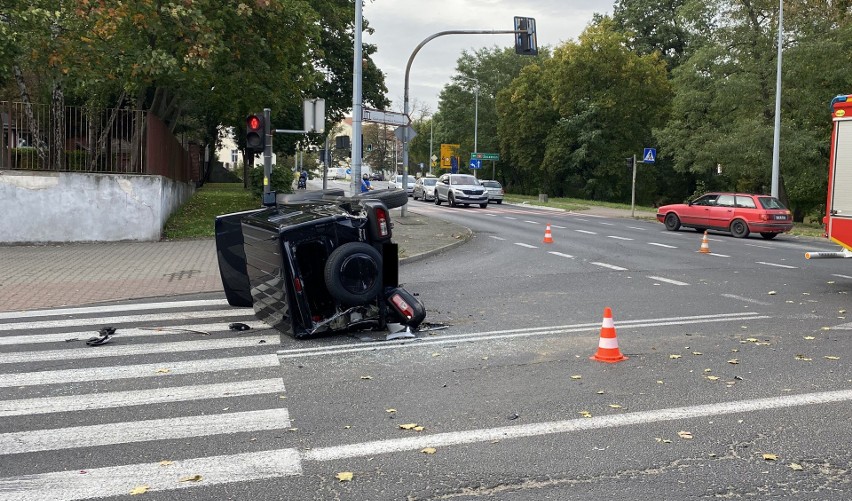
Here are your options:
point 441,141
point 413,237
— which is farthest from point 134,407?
point 441,141

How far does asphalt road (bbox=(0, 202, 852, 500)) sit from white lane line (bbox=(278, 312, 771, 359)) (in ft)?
0.11

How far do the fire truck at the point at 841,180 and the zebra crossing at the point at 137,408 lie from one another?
881cm

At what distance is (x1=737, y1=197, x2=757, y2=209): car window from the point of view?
25.6 metres

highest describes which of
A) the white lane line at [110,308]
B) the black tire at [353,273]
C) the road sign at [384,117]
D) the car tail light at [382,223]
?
the road sign at [384,117]

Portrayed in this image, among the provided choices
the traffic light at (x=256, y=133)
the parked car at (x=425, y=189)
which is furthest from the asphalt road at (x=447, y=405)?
the parked car at (x=425, y=189)

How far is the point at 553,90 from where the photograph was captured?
60094 millimetres

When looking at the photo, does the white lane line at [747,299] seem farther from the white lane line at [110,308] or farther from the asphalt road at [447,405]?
the white lane line at [110,308]

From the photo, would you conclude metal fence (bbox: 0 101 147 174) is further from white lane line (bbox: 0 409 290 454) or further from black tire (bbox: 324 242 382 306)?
white lane line (bbox: 0 409 290 454)

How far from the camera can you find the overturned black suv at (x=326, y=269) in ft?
26.4

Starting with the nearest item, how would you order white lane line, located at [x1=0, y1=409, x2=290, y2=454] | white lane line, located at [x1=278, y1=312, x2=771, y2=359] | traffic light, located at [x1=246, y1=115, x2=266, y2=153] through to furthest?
white lane line, located at [x1=0, y1=409, x2=290, y2=454], white lane line, located at [x1=278, y1=312, x2=771, y2=359], traffic light, located at [x1=246, y1=115, x2=266, y2=153]

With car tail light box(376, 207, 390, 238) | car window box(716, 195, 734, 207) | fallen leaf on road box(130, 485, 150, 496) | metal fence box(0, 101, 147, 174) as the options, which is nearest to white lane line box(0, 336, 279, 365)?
car tail light box(376, 207, 390, 238)

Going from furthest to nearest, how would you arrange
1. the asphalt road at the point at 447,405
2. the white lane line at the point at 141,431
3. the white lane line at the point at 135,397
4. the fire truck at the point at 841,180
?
the fire truck at the point at 841,180
the white lane line at the point at 135,397
the white lane line at the point at 141,431
the asphalt road at the point at 447,405

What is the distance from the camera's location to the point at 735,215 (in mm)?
25906

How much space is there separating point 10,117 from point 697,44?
35639mm
